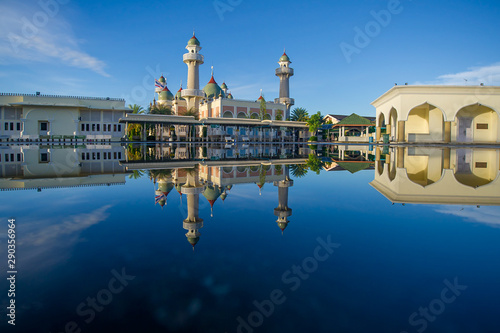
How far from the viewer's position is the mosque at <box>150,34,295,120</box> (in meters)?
49.0

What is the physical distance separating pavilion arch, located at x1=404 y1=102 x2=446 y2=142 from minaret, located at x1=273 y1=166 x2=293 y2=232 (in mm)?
31732

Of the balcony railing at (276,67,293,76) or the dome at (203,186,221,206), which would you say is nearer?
the dome at (203,186,221,206)

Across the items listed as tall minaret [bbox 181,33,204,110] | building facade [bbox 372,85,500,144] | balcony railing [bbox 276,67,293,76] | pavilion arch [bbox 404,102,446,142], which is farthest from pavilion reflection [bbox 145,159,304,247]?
balcony railing [bbox 276,67,293,76]

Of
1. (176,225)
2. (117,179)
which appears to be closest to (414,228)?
(176,225)

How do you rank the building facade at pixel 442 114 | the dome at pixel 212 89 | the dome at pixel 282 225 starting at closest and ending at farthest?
the dome at pixel 282 225, the building facade at pixel 442 114, the dome at pixel 212 89

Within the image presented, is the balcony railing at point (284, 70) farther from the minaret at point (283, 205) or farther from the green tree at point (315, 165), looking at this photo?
the minaret at point (283, 205)

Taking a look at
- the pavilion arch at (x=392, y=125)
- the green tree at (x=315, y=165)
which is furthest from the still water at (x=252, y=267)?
the pavilion arch at (x=392, y=125)

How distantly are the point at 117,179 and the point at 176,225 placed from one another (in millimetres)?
5476

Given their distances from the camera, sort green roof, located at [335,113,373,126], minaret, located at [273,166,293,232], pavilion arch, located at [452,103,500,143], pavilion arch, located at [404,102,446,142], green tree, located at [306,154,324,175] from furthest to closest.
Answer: green roof, located at [335,113,373,126], pavilion arch, located at [404,102,446,142], pavilion arch, located at [452,103,500,143], green tree, located at [306,154,324,175], minaret, located at [273,166,293,232]

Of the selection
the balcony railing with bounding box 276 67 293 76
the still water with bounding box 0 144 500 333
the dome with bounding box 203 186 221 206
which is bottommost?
the still water with bounding box 0 144 500 333

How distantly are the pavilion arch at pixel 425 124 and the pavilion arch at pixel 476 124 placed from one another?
1.68m

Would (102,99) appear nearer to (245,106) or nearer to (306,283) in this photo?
(245,106)

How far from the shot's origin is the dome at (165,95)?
6462 centimetres

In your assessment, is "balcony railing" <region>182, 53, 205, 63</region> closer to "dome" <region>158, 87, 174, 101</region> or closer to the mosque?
the mosque
